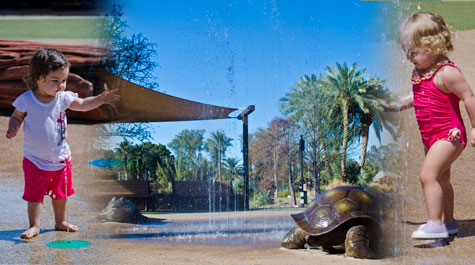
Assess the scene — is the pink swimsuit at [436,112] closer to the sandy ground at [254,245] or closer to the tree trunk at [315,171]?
the sandy ground at [254,245]

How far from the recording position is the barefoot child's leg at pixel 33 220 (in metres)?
2.80

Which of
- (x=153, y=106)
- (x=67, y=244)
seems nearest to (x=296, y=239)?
(x=67, y=244)

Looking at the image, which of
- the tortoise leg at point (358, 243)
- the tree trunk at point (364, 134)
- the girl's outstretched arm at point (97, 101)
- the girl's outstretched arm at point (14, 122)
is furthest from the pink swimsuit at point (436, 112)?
the girl's outstretched arm at point (14, 122)

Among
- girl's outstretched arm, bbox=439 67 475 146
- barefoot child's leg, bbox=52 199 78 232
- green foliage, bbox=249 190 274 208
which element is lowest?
barefoot child's leg, bbox=52 199 78 232

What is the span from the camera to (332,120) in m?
2.91

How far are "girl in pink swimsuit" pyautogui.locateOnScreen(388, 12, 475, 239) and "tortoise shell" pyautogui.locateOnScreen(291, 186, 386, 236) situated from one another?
102 centimetres

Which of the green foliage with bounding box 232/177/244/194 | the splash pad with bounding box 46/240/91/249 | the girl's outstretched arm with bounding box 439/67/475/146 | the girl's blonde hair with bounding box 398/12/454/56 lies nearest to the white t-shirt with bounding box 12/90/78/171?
the splash pad with bounding box 46/240/91/249

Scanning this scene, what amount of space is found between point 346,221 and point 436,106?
132cm

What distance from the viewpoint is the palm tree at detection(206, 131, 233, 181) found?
526 cm

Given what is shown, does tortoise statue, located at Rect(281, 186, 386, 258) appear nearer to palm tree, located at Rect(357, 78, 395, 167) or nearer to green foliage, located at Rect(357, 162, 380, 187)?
green foliage, located at Rect(357, 162, 380, 187)

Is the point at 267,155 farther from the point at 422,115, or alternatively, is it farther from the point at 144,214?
the point at 422,115

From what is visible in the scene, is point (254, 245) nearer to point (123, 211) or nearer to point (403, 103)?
point (123, 211)

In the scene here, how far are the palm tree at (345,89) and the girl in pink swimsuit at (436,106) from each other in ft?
2.49

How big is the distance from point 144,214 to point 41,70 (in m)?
2.49
